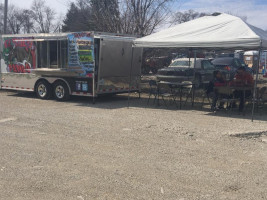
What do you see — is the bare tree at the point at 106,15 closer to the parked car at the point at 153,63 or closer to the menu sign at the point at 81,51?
the parked car at the point at 153,63

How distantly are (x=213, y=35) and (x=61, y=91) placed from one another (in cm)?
594

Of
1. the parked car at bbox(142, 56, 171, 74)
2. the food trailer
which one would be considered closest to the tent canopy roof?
the food trailer

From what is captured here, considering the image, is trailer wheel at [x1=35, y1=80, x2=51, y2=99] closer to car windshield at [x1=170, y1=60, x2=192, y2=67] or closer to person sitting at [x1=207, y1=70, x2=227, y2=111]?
person sitting at [x1=207, y1=70, x2=227, y2=111]

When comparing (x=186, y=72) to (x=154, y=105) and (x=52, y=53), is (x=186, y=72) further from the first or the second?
(x=52, y=53)

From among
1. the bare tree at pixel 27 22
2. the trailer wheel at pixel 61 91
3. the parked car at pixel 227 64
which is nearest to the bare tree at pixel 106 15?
the parked car at pixel 227 64

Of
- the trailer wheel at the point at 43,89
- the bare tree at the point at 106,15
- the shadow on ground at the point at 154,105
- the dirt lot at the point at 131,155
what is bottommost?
the dirt lot at the point at 131,155

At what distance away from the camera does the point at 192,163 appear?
5621mm

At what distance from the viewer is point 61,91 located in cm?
1266

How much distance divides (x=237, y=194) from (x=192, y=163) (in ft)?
4.15

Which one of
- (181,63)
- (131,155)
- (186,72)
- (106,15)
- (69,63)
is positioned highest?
(106,15)

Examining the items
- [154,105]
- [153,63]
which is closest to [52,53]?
[154,105]

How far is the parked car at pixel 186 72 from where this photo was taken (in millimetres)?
15329

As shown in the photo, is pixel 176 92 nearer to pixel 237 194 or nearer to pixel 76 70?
pixel 76 70

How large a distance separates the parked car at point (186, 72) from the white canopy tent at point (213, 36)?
159 inches
